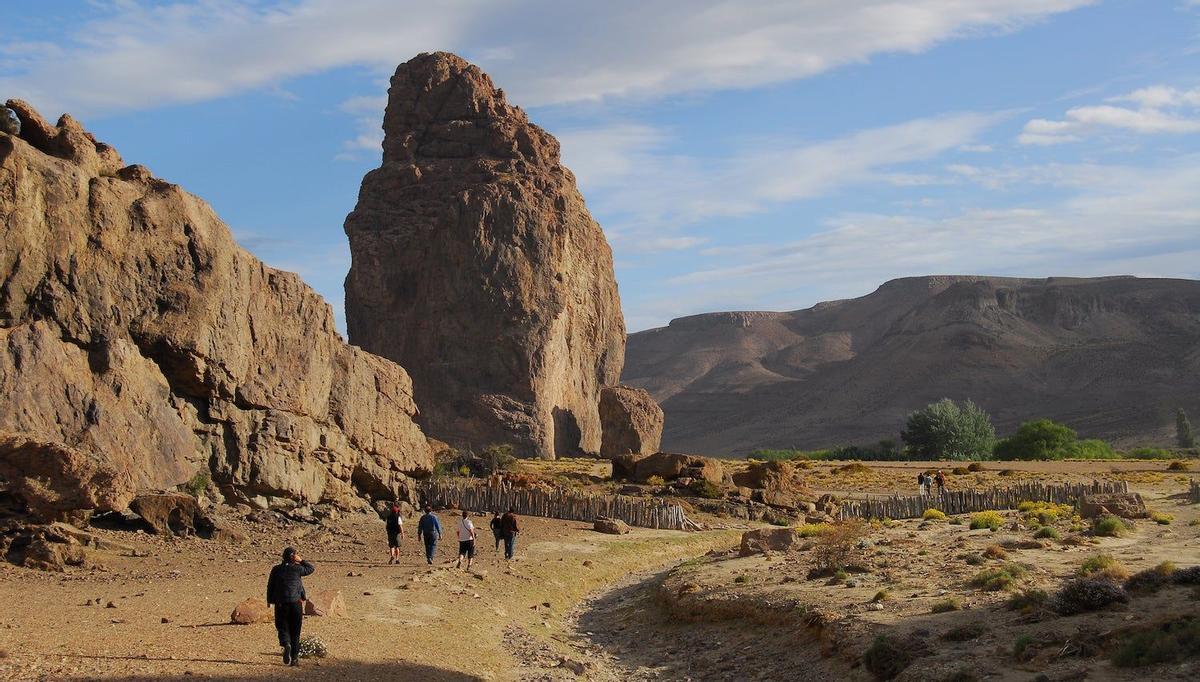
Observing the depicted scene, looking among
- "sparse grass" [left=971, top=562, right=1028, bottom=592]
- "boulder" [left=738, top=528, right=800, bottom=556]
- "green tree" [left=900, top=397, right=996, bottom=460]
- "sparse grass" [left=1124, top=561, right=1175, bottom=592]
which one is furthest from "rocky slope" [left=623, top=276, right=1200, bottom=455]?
"sparse grass" [left=1124, top=561, right=1175, bottom=592]

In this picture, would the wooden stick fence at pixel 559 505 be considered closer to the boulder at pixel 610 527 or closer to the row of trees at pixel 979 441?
the boulder at pixel 610 527

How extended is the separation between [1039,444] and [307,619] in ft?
219

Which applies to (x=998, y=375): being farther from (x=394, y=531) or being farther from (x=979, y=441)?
(x=394, y=531)

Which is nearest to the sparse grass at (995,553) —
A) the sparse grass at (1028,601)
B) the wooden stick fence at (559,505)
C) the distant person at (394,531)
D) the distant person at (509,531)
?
the sparse grass at (1028,601)

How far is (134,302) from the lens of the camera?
2167 centimetres

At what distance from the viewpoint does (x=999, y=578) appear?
17.0 metres

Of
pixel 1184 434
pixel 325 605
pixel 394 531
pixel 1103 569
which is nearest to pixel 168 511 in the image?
pixel 394 531

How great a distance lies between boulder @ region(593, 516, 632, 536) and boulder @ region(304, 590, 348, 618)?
1559 cm

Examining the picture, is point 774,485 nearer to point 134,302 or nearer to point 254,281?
point 254,281

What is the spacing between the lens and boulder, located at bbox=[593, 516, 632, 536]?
3108 cm

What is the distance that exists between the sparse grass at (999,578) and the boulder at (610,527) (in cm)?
1400

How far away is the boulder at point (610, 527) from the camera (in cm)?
3108

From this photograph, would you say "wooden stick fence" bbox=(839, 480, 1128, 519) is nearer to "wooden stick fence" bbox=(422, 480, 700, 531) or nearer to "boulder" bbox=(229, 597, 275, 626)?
"wooden stick fence" bbox=(422, 480, 700, 531)

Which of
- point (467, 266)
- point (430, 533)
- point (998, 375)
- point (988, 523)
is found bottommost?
point (988, 523)
